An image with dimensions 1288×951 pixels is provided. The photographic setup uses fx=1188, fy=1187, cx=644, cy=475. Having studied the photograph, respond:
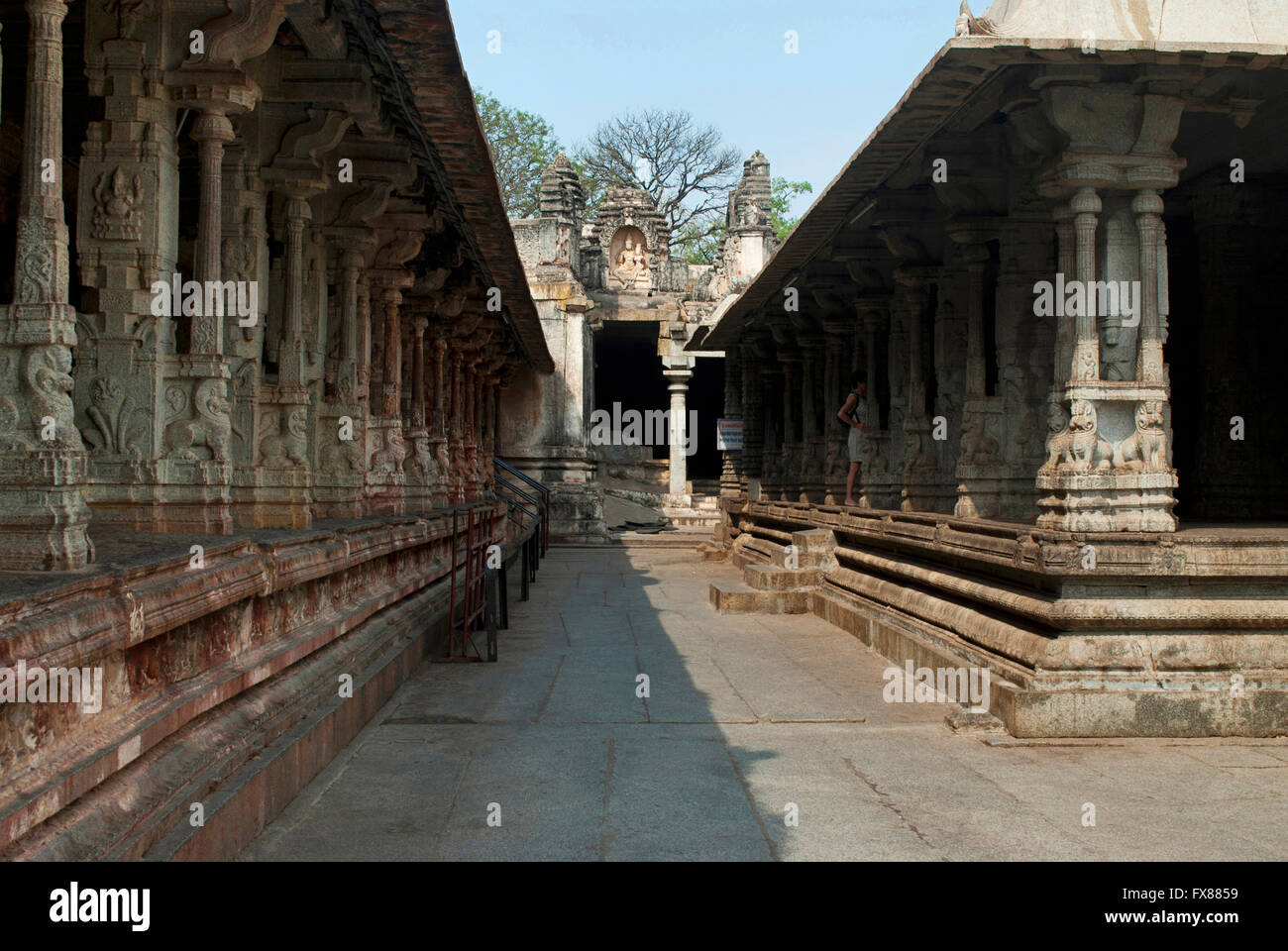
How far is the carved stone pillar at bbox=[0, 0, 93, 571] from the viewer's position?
4051 mm

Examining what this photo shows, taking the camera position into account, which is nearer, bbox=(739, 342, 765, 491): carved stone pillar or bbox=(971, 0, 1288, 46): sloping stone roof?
bbox=(971, 0, 1288, 46): sloping stone roof

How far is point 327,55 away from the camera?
25.5 feet

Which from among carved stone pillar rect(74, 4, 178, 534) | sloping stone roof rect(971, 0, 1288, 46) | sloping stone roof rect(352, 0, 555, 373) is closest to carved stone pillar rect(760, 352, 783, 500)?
sloping stone roof rect(352, 0, 555, 373)

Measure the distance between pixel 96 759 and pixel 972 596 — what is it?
5830 mm

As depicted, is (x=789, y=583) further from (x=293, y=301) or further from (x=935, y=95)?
(x=935, y=95)

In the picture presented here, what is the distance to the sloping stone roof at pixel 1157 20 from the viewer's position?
22.0 ft

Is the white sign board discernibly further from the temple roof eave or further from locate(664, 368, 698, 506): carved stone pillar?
the temple roof eave

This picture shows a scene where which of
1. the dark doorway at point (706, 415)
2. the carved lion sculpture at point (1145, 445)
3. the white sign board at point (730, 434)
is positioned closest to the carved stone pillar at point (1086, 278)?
the carved lion sculpture at point (1145, 445)

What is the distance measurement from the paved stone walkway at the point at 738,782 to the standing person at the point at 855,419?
5274mm

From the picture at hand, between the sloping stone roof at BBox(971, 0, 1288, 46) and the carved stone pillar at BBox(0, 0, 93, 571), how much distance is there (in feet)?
16.4

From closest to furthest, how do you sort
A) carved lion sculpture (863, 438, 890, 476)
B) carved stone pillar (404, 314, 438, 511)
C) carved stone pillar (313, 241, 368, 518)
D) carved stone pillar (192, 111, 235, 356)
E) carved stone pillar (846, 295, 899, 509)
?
carved stone pillar (192, 111, 235, 356) < carved stone pillar (313, 241, 368, 518) < carved stone pillar (404, 314, 438, 511) < carved stone pillar (846, 295, 899, 509) < carved lion sculpture (863, 438, 890, 476)

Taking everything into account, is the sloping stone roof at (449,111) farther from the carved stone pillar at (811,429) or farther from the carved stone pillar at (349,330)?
the carved stone pillar at (811,429)
